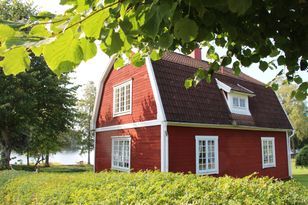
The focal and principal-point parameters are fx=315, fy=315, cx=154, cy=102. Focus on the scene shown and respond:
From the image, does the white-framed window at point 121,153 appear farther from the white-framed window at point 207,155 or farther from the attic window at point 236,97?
the attic window at point 236,97

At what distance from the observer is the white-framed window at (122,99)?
16188mm

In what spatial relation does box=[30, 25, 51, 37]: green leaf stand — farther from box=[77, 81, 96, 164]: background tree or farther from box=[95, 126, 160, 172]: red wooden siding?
box=[77, 81, 96, 164]: background tree

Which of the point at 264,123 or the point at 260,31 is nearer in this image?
the point at 260,31

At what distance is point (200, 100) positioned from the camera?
48.8ft

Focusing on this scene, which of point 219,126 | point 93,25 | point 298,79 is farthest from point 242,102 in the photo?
point 93,25

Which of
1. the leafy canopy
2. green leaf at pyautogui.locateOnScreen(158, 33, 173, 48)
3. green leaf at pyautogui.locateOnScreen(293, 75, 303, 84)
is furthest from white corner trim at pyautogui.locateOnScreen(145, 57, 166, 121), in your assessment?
green leaf at pyautogui.locateOnScreen(158, 33, 173, 48)

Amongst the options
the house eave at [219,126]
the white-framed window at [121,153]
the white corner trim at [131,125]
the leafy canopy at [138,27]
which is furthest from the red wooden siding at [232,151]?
the leafy canopy at [138,27]

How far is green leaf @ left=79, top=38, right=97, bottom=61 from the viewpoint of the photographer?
159cm

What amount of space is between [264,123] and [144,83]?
7.83m

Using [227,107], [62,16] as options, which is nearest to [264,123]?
[227,107]

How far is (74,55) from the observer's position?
144 centimetres

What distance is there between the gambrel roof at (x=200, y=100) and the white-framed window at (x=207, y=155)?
886 millimetres

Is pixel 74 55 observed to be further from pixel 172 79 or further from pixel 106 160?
pixel 106 160

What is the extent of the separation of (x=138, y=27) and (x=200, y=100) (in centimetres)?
1324
